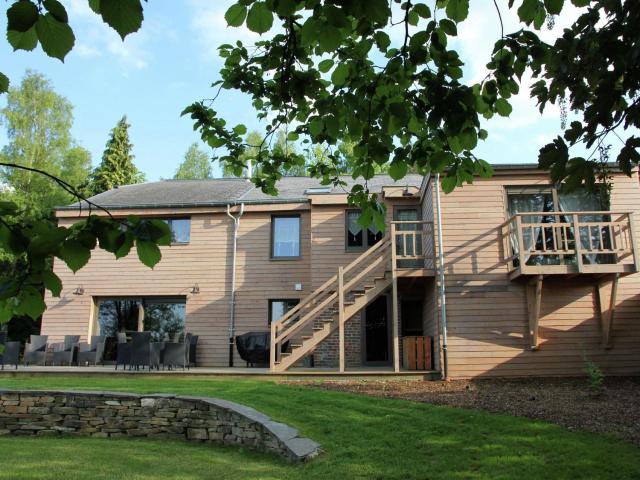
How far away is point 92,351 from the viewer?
14180 mm

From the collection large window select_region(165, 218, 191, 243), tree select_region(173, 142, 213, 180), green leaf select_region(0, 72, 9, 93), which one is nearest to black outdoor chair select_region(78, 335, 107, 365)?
large window select_region(165, 218, 191, 243)

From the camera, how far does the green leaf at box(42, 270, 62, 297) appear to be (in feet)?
6.37

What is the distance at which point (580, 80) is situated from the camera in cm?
345

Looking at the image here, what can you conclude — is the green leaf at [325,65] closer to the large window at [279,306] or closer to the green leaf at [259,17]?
the green leaf at [259,17]

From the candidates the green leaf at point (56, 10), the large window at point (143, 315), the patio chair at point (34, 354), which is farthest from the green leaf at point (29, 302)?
the large window at point (143, 315)

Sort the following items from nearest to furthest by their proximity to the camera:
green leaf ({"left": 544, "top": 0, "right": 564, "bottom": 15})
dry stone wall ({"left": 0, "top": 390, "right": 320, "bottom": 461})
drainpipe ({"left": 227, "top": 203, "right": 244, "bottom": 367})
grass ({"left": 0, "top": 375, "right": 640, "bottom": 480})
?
green leaf ({"left": 544, "top": 0, "right": 564, "bottom": 15}) < grass ({"left": 0, "top": 375, "right": 640, "bottom": 480}) < dry stone wall ({"left": 0, "top": 390, "right": 320, "bottom": 461}) < drainpipe ({"left": 227, "top": 203, "right": 244, "bottom": 367})

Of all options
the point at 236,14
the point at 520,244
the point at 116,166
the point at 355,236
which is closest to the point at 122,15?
the point at 236,14

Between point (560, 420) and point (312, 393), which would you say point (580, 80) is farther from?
point (312, 393)

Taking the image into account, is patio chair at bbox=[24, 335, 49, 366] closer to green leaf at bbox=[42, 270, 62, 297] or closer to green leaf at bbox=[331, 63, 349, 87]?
green leaf at bbox=[331, 63, 349, 87]

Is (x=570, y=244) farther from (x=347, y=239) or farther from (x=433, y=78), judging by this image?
(x=433, y=78)

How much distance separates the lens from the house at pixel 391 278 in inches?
436

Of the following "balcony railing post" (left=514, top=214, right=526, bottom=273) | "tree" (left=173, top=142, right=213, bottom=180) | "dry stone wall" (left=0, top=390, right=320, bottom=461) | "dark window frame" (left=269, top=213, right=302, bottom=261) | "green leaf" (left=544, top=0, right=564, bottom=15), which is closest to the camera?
"green leaf" (left=544, top=0, right=564, bottom=15)

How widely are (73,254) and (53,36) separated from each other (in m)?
0.72

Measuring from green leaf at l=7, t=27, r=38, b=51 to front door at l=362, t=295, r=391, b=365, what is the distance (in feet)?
44.3
